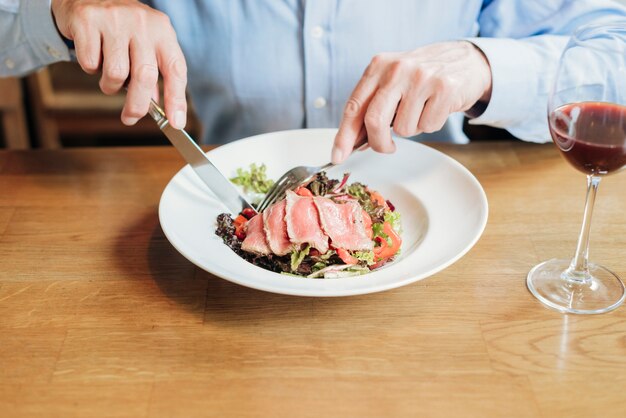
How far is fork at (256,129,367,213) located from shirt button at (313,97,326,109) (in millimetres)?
426

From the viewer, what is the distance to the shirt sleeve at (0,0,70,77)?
1554 millimetres

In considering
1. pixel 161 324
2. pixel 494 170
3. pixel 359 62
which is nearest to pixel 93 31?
pixel 161 324

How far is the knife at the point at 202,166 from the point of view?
1291mm

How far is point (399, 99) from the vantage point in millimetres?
1271

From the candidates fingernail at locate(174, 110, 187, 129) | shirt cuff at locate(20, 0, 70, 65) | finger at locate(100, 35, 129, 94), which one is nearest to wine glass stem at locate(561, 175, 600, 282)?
fingernail at locate(174, 110, 187, 129)

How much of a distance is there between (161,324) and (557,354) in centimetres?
64

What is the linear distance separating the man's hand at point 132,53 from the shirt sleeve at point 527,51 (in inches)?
26.8

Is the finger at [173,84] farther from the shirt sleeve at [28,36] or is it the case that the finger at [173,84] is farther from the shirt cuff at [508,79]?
the shirt cuff at [508,79]

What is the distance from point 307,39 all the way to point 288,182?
0.49 metres

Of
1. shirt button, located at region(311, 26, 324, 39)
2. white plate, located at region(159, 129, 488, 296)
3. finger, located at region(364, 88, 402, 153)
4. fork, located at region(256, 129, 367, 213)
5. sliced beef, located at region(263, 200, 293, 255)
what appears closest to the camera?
white plate, located at region(159, 129, 488, 296)

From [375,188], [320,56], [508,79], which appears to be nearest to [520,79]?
[508,79]

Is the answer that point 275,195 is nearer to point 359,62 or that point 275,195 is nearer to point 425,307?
point 425,307

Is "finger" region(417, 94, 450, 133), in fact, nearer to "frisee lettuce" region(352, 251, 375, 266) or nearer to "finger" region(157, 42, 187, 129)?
"frisee lettuce" region(352, 251, 375, 266)

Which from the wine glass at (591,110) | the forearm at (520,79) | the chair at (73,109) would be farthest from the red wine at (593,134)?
the chair at (73,109)
